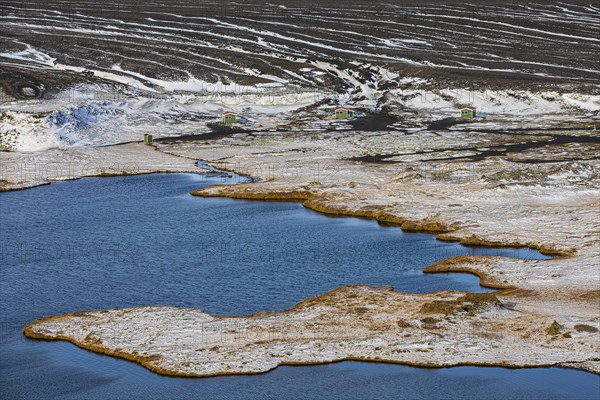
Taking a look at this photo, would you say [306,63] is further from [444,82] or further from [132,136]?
[132,136]

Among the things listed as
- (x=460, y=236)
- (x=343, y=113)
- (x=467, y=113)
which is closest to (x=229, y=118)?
(x=343, y=113)

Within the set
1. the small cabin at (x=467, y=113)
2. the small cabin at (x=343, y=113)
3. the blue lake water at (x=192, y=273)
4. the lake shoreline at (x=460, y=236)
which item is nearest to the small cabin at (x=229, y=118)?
the lake shoreline at (x=460, y=236)

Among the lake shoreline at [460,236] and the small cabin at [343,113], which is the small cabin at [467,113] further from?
the lake shoreline at [460,236]

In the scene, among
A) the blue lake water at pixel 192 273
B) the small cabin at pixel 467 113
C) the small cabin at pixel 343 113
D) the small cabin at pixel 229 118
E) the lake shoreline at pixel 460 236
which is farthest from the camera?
the small cabin at pixel 343 113

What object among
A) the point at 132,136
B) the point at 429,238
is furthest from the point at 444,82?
the point at 429,238

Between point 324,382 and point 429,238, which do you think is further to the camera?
point 429,238

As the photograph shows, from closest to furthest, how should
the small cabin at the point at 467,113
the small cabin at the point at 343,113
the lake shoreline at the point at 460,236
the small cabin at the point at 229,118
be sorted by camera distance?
1. the lake shoreline at the point at 460,236
2. the small cabin at the point at 229,118
3. the small cabin at the point at 467,113
4. the small cabin at the point at 343,113
